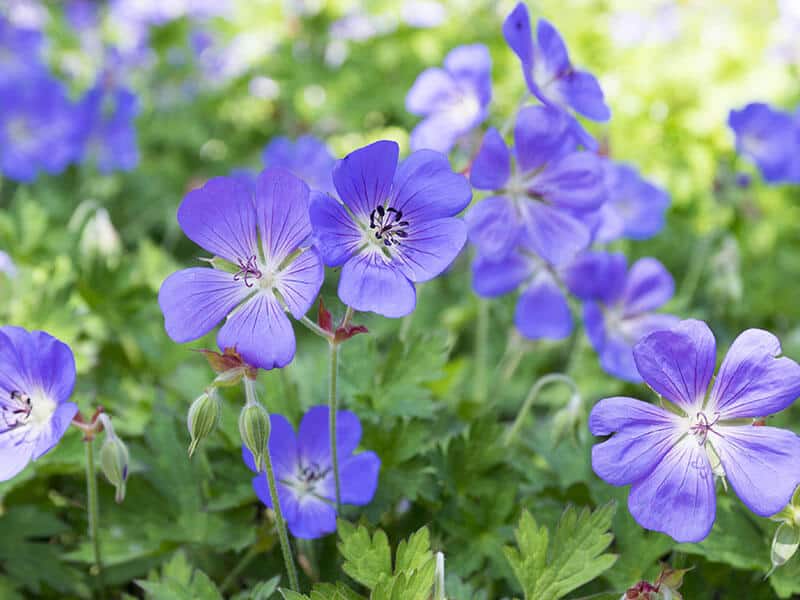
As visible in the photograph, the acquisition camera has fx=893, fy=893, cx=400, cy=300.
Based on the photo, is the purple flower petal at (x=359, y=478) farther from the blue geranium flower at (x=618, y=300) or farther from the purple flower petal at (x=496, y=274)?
the blue geranium flower at (x=618, y=300)

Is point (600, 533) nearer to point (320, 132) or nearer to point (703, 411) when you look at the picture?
point (703, 411)

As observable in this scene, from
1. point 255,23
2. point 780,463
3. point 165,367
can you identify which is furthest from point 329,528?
point 255,23

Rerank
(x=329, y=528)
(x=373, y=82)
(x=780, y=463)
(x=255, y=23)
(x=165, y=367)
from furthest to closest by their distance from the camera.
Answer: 1. (x=255, y=23)
2. (x=373, y=82)
3. (x=165, y=367)
4. (x=329, y=528)
5. (x=780, y=463)

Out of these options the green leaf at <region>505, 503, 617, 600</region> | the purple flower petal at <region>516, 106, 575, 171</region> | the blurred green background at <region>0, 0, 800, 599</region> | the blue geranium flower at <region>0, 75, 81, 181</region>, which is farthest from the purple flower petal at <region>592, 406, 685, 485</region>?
the blue geranium flower at <region>0, 75, 81, 181</region>

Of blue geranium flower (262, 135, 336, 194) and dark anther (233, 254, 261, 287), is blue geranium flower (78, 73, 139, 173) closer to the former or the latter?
blue geranium flower (262, 135, 336, 194)

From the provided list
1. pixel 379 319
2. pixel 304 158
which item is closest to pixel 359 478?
pixel 379 319

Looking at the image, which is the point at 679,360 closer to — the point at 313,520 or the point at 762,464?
the point at 762,464
